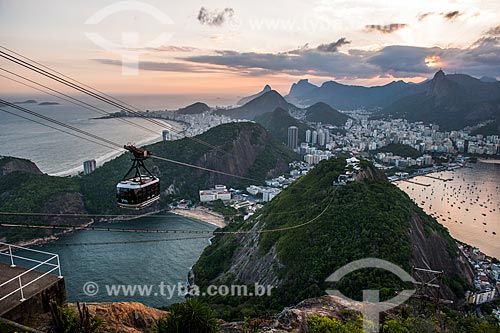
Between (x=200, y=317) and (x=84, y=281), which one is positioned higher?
(x=200, y=317)

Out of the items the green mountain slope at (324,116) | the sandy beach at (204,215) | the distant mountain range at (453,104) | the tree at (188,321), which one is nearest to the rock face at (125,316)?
the tree at (188,321)

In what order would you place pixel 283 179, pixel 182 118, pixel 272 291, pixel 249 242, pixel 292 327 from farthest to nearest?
pixel 182 118 < pixel 283 179 < pixel 249 242 < pixel 272 291 < pixel 292 327

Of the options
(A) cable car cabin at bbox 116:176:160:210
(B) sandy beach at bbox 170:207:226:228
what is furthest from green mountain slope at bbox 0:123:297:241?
(A) cable car cabin at bbox 116:176:160:210

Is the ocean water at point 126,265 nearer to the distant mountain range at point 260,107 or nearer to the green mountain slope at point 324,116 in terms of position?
the green mountain slope at point 324,116

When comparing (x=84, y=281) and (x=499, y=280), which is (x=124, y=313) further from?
(x=499, y=280)

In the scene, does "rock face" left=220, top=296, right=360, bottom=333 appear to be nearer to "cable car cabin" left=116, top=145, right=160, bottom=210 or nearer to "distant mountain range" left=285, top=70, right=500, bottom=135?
"cable car cabin" left=116, top=145, right=160, bottom=210

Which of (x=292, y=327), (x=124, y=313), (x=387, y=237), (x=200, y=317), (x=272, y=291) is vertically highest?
(x=200, y=317)

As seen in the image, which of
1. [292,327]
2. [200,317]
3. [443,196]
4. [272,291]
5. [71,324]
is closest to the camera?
[71,324]

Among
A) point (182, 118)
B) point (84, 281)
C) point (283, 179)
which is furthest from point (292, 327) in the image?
point (182, 118)

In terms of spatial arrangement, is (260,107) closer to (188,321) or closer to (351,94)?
(351,94)
